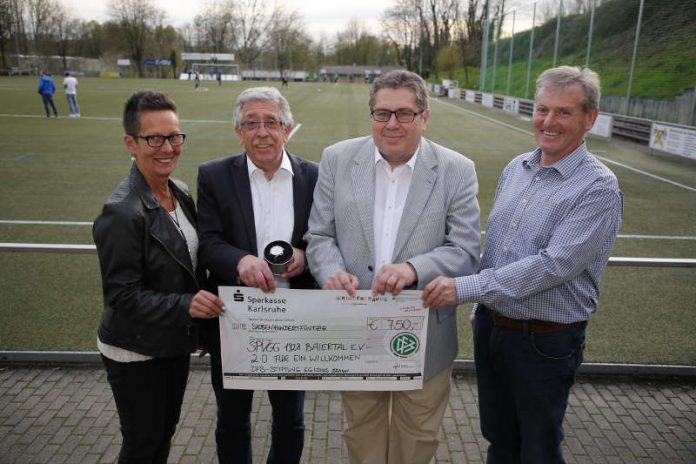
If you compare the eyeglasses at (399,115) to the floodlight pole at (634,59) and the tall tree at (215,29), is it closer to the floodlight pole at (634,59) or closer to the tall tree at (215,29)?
the floodlight pole at (634,59)

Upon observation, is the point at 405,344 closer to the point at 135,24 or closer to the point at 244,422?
the point at 244,422

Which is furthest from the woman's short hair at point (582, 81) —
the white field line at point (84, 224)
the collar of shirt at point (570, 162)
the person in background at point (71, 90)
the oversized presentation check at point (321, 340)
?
the person in background at point (71, 90)

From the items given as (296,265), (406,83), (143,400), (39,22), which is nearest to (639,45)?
(406,83)

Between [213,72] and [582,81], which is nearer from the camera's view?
[582,81]

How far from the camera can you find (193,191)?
961 centimetres

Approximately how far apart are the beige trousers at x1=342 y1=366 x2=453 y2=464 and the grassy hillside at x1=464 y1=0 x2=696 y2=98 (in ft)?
66.2

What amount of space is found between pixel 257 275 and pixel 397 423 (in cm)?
107

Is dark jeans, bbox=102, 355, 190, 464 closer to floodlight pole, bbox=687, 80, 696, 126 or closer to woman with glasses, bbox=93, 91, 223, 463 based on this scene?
woman with glasses, bbox=93, 91, 223, 463

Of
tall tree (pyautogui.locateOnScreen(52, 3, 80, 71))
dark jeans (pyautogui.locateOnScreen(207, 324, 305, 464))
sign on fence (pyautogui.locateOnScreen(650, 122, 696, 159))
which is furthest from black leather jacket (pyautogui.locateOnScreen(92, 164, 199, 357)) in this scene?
tall tree (pyautogui.locateOnScreen(52, 3, 80, 71))

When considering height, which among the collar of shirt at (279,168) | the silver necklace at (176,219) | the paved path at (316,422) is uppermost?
the collar of shirt at (279,168)

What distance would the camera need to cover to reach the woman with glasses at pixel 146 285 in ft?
7.22

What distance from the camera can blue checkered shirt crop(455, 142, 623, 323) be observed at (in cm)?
216

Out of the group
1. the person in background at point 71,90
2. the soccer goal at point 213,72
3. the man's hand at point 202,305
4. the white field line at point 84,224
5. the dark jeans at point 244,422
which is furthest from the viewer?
the soccer goal at point 213,72

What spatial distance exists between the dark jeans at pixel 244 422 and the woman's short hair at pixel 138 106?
3.51 ft
